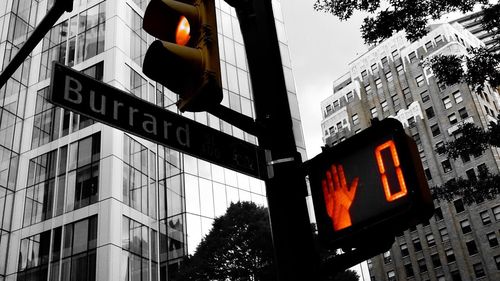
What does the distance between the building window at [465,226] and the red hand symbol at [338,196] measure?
2792 inches

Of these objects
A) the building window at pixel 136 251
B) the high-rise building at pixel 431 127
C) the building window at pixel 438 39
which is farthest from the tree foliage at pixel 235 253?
the building window at pixel 438 39

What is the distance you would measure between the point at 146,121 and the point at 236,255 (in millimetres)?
25847

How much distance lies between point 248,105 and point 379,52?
2262 inches

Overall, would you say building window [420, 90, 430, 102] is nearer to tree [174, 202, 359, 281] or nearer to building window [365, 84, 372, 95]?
building window [365, 84, 372, 95]

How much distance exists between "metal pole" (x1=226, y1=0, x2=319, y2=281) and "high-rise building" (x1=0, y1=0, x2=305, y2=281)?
26.7 metres

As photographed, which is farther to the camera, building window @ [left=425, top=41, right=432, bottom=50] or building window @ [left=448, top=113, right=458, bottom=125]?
building window @ [left=425, top=41, right=432, bottom=50]

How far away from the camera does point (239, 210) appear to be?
30.8m

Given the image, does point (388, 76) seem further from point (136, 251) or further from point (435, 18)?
point (435, 18)

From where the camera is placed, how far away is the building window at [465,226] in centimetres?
6756

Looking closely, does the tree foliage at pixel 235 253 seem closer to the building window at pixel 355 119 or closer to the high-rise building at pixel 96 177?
the high-rise building at pixel 96 177

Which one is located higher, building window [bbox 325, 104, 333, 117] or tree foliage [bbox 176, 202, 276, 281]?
building window [bbox 325, 104, 333, 117]

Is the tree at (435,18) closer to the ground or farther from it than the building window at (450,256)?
closer to the ground

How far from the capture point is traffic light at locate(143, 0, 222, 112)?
2787mm

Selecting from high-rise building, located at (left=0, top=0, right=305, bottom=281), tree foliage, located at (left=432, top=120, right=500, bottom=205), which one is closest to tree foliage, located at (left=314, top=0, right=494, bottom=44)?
tree foliage, located at (left=432, top=120, right=500, bottom=205)
